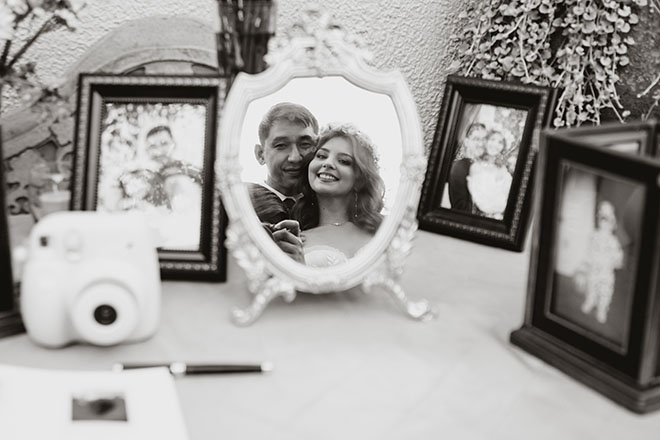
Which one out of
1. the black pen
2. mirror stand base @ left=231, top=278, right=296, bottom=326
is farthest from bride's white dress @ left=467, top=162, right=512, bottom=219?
the black pen

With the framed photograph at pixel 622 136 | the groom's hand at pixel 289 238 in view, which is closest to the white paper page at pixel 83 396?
the groom's hand at pixel 289 238

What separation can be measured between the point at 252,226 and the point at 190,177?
0.15 m

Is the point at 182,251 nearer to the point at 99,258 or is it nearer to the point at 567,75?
the point at 99,258

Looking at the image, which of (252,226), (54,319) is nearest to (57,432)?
(54,319)

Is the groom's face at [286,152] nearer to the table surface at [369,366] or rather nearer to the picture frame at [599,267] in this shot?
the table surface at [369,366]

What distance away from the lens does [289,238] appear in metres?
1.04

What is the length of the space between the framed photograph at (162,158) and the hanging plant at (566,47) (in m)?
0.57

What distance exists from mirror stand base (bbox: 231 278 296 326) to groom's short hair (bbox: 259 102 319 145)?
0.62 ft

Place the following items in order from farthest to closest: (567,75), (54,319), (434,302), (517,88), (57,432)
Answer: (567,75) → (517,88) → (434,302) → (54,319) → (57,432)

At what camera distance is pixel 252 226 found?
98cm

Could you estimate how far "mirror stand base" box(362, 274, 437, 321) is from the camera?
101 centimetres

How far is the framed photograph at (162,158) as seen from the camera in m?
1.06

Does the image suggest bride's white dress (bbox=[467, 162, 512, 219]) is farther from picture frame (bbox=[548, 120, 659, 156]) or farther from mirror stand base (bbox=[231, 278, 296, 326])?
mirror stand base (bbox=[231, 278, 296, 326])

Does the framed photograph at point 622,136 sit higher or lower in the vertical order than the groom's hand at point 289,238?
higher
